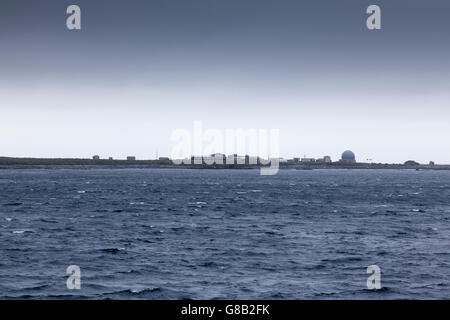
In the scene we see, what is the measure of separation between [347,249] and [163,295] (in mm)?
21370

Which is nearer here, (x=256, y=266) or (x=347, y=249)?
(x=256, y=266)

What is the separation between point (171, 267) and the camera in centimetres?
3762

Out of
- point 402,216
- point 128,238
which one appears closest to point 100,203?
point 128,238

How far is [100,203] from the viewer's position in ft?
311
